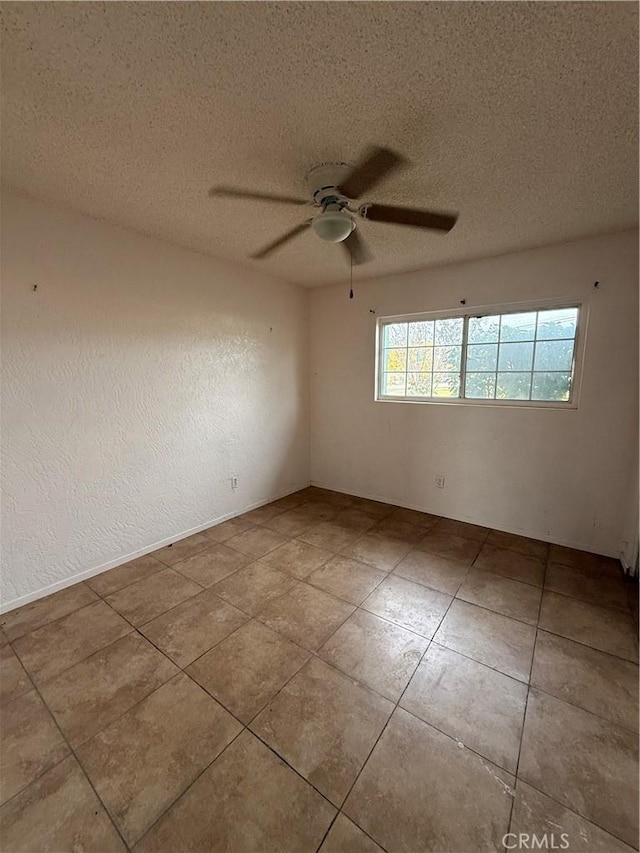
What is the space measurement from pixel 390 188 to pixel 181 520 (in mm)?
2844

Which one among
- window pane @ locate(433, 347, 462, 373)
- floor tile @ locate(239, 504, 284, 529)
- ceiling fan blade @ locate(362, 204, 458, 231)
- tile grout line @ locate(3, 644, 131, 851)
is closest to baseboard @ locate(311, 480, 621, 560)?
floor tile @ locate(239, 504, 284, 529)

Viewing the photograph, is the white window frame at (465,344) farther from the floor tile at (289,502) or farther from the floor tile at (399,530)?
the floor tile at (289,502)

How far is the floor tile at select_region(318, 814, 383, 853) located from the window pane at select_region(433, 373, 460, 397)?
294 centimetres

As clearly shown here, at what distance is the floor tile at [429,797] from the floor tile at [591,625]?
99 centimetres

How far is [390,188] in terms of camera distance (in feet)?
6.02

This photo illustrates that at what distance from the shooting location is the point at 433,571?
2449 millimetres

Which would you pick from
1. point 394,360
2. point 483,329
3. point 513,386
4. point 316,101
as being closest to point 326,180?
point 316,101

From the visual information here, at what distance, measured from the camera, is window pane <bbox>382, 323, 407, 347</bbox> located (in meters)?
3.54

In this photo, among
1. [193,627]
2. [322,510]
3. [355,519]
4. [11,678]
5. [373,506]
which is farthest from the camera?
[373,506]

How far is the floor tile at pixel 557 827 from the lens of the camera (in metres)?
1.01

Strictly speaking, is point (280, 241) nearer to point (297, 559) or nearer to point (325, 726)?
point (297, 559)

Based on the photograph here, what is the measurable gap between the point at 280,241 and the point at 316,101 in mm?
1207

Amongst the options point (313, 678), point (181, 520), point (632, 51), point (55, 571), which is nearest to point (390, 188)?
point (632, 51)

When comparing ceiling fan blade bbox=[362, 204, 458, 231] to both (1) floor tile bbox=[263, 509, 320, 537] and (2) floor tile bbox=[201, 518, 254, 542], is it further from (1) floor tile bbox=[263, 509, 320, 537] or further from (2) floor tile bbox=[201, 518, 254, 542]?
(2) floor tile bbox=[201, 518, 254, 542]
